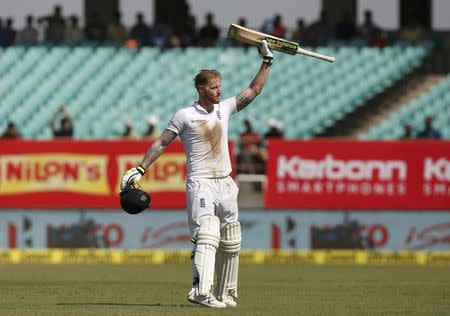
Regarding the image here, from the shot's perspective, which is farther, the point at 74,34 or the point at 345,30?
the point at 74,34

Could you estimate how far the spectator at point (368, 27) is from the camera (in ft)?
93.5

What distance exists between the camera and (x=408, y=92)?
27328 mm

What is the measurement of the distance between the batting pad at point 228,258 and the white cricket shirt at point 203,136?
46 cm

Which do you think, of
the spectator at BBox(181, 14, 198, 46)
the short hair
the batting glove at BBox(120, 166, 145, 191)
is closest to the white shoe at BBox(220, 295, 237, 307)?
the batting glove at BBox(120, 166, 145, 191)

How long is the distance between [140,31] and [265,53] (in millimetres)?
18312

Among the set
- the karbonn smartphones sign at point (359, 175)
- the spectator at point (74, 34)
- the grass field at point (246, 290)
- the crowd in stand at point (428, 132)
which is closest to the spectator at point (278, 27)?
the spectator at point (74, 34)

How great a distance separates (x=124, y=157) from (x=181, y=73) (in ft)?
24.6

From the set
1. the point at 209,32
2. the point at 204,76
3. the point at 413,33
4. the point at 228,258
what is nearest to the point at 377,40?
the point at 413,33

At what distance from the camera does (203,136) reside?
1033cm

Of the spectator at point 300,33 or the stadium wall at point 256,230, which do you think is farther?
the spectator at point 300,33

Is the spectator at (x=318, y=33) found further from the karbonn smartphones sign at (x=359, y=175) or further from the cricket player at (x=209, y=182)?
the cricket player at (x=209, y=182)

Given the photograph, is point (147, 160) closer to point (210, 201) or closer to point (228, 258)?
point (210, 201)

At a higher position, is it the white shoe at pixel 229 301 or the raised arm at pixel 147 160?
the raised arm at pixel 147 160

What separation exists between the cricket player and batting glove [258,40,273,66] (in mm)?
75
